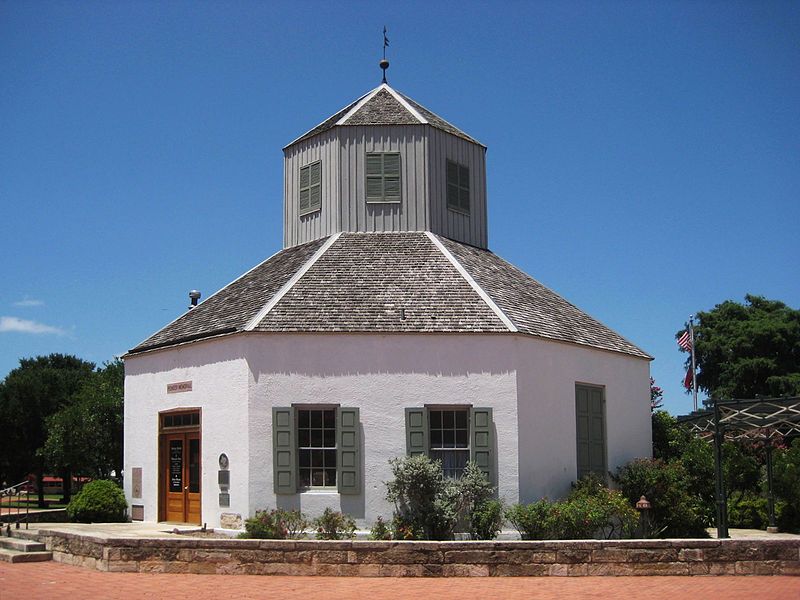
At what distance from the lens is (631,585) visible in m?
13.5

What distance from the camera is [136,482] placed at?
22.4m

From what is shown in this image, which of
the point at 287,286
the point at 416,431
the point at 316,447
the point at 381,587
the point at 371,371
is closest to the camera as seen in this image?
the point at 381,587

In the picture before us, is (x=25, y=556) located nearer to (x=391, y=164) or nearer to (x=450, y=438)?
(x=450, y=438)

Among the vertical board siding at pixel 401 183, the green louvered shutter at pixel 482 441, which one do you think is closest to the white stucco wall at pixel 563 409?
the green louvered shutter at pixel 482 441

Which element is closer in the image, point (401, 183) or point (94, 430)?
point (401, 183)

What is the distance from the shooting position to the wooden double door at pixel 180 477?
67.3ft

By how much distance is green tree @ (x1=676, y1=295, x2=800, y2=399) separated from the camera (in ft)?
161

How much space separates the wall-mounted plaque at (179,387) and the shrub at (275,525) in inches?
151

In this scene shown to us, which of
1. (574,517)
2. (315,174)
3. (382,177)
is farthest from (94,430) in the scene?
(574,517)

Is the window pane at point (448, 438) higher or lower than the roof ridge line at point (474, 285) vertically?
lower

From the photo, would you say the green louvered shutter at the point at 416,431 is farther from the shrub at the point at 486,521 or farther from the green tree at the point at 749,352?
the green tree at the point at 749,352

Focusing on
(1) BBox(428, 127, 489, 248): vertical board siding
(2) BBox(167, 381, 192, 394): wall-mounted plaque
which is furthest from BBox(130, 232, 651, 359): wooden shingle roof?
(2) BBox(167, 381, 192, 394): wall-mounted plaque

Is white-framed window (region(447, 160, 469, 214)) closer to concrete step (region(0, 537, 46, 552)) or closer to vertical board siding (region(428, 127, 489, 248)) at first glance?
vertical board siding (region(428, 127, 489, 248))

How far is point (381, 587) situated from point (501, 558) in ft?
6.98
